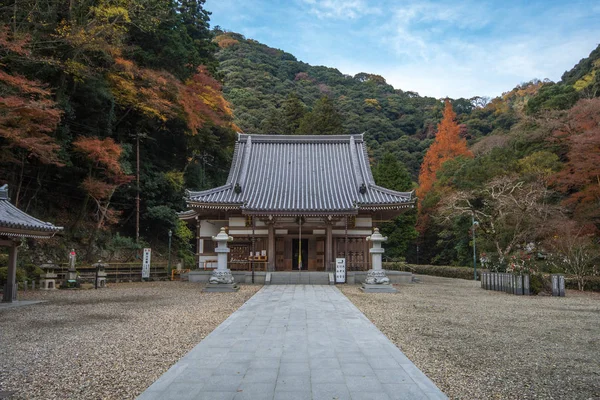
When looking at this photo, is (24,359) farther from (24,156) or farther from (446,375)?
(24,156)

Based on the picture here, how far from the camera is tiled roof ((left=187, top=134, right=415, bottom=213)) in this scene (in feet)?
59.9

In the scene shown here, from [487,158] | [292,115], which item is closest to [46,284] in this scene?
[487,158]

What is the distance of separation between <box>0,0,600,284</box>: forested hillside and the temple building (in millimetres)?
5391

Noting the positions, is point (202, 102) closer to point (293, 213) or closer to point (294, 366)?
point (293, 213)

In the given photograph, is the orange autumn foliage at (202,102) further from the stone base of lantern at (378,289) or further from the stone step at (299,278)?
the stone base of lantern at (378,289)

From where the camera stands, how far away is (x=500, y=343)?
6.30 metres

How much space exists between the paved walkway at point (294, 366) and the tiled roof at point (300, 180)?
1071 centimetres

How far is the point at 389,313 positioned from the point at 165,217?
19005mm

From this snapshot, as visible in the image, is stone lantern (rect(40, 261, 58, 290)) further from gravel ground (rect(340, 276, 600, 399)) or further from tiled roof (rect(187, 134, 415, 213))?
gravel ground (rect(340, 276, 600, 399))

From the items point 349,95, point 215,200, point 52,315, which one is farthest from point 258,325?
point 349,95

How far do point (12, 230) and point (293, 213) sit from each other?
10.5m

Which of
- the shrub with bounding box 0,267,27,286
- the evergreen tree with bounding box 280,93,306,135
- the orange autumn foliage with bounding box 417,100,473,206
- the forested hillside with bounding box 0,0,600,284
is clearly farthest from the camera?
the evergreen tree with bounding box 280,93,306,135

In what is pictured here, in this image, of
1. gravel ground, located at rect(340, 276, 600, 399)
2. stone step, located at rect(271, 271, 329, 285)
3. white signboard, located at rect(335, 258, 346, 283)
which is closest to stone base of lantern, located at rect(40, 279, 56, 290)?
stone step, located at rect(271, 271, 329, 285)

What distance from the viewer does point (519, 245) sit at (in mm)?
20219
